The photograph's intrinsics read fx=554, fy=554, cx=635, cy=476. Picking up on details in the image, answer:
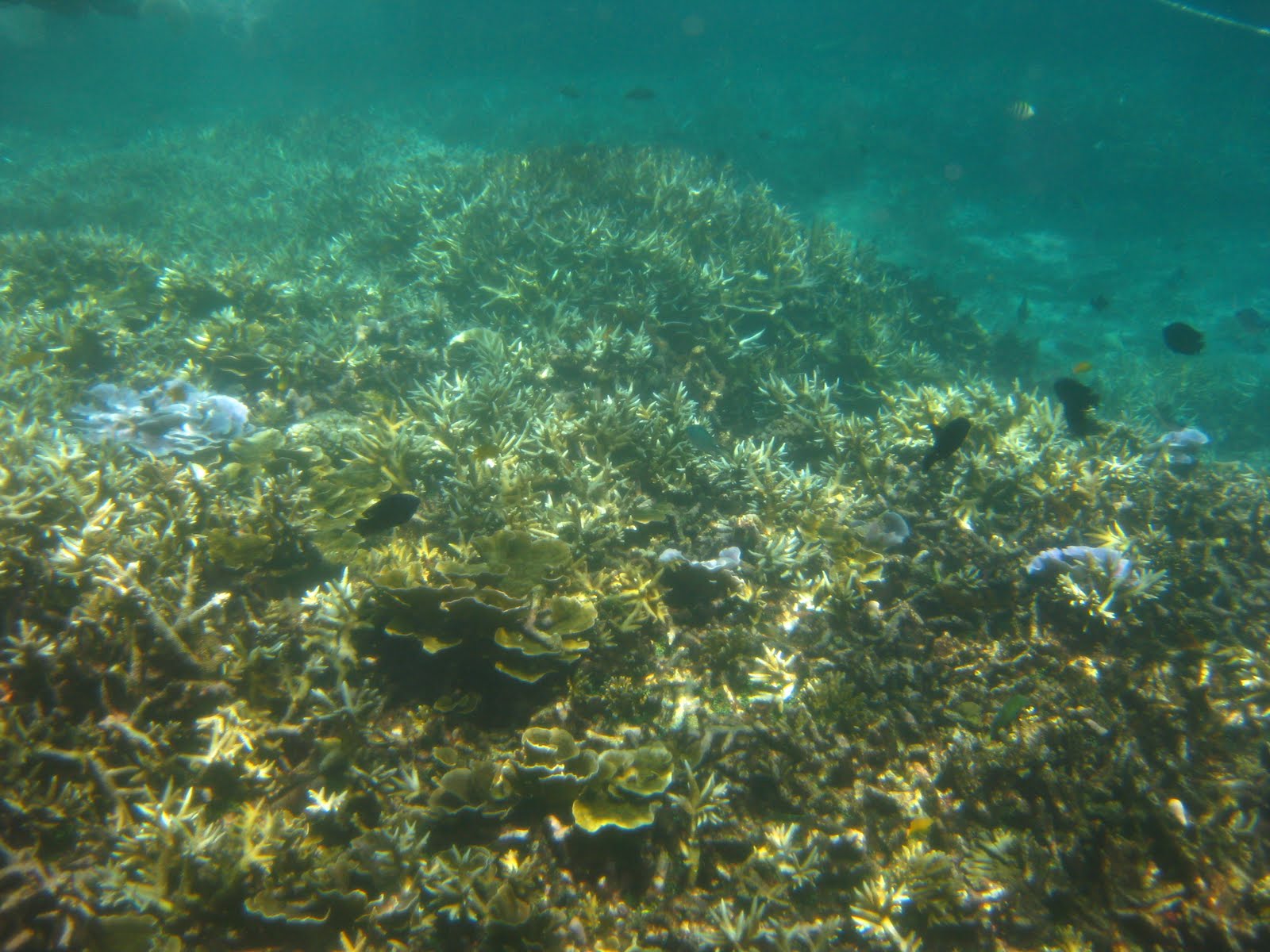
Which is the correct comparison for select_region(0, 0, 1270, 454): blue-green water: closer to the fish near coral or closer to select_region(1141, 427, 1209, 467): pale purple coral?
select_region(1141, 427, 1209, 467): pale purple coral

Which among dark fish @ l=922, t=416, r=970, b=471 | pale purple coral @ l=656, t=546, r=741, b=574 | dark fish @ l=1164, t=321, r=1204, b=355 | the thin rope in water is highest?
the thin rope in water

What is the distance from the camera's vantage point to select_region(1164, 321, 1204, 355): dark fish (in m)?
5.54

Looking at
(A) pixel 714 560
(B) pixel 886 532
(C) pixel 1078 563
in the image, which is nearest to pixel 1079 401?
(C) pixel 1078 563

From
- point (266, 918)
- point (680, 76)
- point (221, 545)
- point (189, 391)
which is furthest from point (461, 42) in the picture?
point (266, 918)

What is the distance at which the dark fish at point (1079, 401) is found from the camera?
468 cm

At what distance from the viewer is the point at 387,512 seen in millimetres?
3379

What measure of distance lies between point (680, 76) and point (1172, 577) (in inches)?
1306

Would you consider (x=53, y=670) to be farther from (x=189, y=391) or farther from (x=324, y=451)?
(x=189, y=391)

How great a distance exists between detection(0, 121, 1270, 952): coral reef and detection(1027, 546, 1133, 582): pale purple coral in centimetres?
3

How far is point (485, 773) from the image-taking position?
2.77 m

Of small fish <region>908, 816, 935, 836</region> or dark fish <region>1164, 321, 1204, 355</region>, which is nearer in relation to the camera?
small fish <region>908, 816, 935, 836</region>

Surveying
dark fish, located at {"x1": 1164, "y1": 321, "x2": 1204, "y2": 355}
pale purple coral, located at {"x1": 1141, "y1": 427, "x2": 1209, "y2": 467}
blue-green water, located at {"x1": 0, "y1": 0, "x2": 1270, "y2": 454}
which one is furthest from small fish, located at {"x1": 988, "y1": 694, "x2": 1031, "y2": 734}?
blue-green water, located at {"x1": 0, "y1": 0, "x2": 1270, "y2": 454}

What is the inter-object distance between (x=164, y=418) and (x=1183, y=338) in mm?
10019

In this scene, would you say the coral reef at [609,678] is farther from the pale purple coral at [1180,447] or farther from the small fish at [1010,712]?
the pale purple coral at [1180,447]
